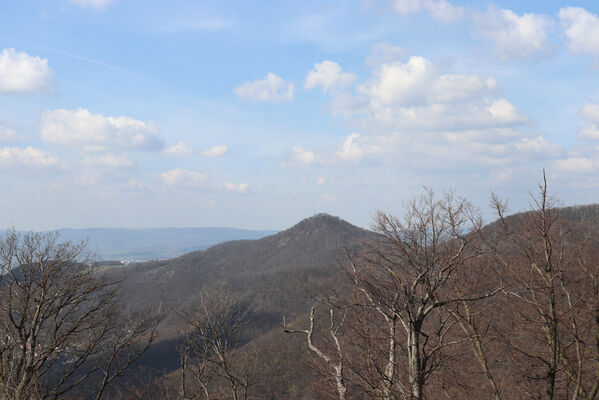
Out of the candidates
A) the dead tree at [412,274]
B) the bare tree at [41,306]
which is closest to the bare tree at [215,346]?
the bare tree at [41,306]

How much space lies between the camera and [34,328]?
18.7 metres

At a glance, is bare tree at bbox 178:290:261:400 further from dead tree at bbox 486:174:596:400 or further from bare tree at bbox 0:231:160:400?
dead tree at bbox 486:174:596:400

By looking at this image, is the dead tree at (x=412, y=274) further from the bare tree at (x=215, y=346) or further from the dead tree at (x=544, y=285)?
the bare tree at (x=215, y=346)

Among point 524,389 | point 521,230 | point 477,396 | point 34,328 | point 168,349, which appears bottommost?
point 168,349

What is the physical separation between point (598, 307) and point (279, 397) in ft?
332

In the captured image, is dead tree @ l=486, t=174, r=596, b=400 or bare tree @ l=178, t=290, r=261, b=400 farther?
bare tree @ l=178, t=290, r=261, b=400

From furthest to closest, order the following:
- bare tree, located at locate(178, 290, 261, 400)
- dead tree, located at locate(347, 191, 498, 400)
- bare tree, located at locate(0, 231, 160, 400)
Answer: bare tree, located at locate(178, 290, 261, 400) → bare tree, located at locate(0, 231, 160, 400) → dead tree, located at locate(347, 191, 498, 400)

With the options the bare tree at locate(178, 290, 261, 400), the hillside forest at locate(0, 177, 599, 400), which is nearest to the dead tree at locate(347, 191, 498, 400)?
the hillside forest at locate(0, 177, 599, 400)

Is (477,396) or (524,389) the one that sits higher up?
(524,389)

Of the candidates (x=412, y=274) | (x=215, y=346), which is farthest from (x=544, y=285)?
(x=215, y=346)

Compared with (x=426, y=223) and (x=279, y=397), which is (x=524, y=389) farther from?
(x=279, y=397)

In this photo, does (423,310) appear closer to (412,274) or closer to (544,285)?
(412,274)

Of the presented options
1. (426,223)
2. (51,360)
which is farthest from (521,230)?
(51,360)

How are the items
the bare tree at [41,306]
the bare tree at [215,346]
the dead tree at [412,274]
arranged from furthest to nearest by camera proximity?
the bare tree at [215,346] → the bare tree at [41,306] → the dead tree at [412,274]
